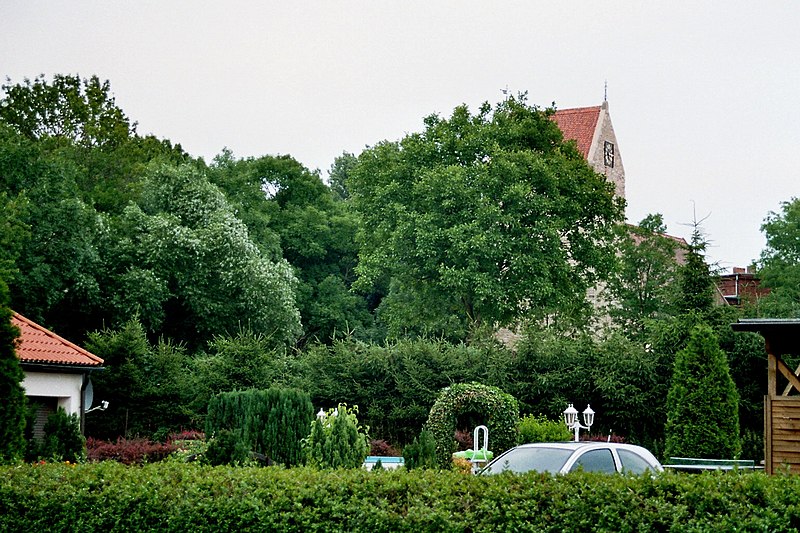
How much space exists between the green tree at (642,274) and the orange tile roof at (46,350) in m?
29.9

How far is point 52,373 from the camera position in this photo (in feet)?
79.3

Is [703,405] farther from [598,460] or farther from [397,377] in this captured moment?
[598,460]

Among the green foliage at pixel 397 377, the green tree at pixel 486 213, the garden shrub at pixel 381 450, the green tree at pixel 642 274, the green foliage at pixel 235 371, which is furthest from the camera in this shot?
the green tree at pixel 642 274

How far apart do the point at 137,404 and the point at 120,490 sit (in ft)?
62.2

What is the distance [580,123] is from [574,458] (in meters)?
42.2

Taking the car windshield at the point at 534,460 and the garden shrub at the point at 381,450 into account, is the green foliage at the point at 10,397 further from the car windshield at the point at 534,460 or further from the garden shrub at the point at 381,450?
the garden shrub at the point at 381,450

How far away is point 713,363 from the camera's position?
24.3 metres

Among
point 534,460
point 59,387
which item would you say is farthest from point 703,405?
point 59,387

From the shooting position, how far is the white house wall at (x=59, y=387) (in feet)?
77.3

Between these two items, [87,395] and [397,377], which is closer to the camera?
[87,395]

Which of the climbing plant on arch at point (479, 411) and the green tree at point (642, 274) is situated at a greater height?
the green tree at point (642, 274)

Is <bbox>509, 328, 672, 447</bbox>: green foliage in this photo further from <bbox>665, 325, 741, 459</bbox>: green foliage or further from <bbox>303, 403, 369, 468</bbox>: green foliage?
<bbox>303, 403, 369, 468</bbox>: green foliage

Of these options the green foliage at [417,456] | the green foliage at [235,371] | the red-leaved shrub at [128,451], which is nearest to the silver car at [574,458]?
the green foliage at [417,456]

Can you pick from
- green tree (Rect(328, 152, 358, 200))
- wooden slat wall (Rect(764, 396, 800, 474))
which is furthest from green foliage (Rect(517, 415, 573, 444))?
green tree (Rect(328, 152, 358, 200))
